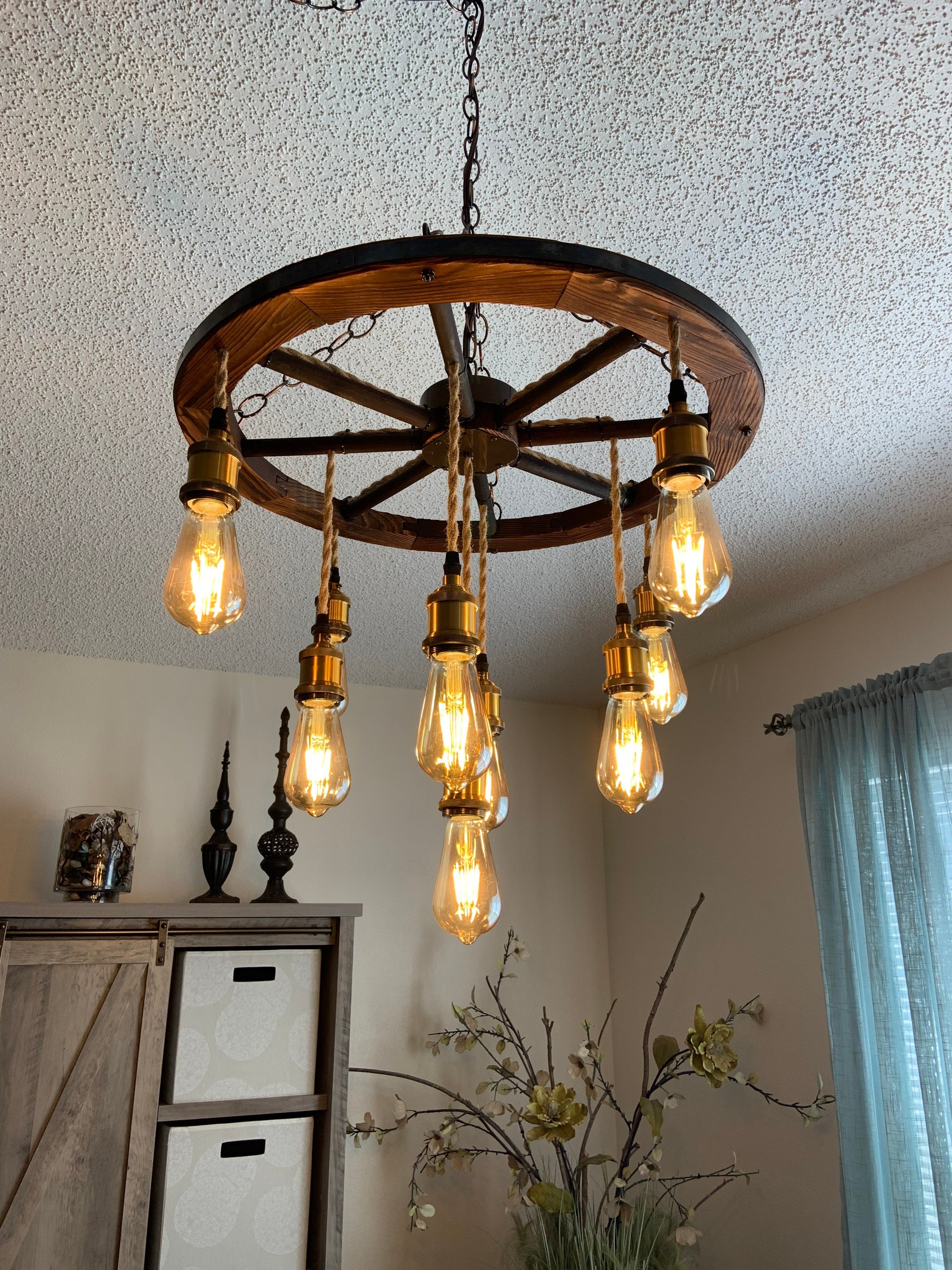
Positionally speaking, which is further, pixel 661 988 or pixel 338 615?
pixel 661 988

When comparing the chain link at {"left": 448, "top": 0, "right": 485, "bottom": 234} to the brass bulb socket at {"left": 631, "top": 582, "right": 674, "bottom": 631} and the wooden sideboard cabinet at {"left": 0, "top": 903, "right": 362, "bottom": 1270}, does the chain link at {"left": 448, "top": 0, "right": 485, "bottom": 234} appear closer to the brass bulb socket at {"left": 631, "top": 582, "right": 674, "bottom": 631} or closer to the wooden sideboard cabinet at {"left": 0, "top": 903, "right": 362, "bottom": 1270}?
the brass bulb socket at {"left": 631, "top": 582, "right": 674, "bottom": 631}

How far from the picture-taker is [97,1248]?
218 centimetres

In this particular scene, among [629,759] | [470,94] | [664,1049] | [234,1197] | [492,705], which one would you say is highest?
[470,94]

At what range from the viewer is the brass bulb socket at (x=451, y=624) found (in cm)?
82

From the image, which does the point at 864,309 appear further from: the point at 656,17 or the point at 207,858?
the point at 207,858

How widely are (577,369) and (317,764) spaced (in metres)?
0.50

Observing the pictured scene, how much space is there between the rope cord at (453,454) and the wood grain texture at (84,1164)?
6.53ft

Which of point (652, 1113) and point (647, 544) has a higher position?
point (647, 544)

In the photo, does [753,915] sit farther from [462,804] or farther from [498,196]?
[498,196]

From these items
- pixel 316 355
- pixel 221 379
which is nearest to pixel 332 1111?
pixel 316 355

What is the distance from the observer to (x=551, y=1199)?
223 centimetres

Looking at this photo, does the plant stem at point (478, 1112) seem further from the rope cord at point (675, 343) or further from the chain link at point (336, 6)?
the chain link at point (336, 6)

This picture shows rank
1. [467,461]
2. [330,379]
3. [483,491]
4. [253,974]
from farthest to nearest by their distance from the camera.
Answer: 1. [253,974]
2. [483,491]
3. [467,461]
4. [330,379]

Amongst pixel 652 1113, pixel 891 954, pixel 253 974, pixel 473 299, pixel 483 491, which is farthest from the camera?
pixel 253 974
